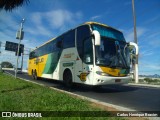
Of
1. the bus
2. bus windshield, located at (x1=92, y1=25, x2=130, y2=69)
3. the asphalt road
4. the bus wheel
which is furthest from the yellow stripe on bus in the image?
the bus wheel

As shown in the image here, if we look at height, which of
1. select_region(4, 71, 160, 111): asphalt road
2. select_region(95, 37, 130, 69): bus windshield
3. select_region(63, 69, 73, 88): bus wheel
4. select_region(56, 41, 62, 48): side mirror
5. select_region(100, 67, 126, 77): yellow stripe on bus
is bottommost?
select_region(4, 71, 160, 111): asphalt road

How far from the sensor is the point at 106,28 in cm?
1241

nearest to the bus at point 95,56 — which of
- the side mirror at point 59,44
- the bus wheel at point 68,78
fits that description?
the bus wheel at point 68,78

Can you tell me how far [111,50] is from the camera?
11.4m

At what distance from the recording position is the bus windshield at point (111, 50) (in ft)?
36.3

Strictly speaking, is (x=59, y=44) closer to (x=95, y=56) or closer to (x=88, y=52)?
(x=88, y=52)

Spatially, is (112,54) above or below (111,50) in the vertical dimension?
below

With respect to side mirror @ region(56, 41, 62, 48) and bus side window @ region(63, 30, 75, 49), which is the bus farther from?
side mirror @ region(56, 41, 62, 48)

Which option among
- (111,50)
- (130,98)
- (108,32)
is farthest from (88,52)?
(130,98)

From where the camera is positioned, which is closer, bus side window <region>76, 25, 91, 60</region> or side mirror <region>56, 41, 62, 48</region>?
bus side window <region>76, 25, 91, 60</region>

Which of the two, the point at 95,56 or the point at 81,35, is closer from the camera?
the point at 95,56

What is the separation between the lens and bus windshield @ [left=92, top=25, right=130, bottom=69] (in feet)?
36.3

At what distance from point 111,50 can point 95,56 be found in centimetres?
97

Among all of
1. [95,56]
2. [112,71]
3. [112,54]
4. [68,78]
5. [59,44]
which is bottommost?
[68,78]
